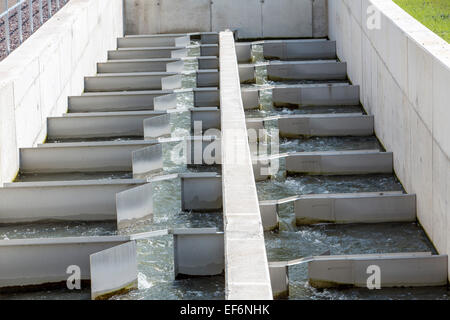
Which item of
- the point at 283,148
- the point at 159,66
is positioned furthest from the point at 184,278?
the point at 159,66

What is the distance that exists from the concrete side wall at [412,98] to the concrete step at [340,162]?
0.94 ft

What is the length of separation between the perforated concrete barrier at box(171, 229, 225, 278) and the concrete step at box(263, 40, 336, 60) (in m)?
13.1

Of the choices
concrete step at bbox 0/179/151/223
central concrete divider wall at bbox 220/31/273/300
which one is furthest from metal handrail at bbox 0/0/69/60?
central concrete divider wall at bbox 220/31/273/300

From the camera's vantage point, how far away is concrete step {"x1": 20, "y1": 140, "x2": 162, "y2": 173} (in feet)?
49.2

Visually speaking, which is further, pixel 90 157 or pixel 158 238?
pixel 90 157

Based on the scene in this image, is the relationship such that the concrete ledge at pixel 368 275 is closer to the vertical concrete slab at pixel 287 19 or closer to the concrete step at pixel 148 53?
the concrete step at pixel 148 53

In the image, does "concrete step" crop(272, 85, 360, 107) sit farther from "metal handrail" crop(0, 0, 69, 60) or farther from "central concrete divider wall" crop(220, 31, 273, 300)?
"metal handrail" crop(0, 0, 69, 60)

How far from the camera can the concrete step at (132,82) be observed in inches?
799

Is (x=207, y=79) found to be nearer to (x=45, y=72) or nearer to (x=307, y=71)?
(x=307, y=71)

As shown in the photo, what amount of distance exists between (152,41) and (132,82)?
4.64m

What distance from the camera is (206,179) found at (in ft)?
44.7

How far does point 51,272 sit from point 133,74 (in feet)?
32.5

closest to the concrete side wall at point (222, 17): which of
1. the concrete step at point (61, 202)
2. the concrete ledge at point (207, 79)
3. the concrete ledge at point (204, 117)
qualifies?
the concrete ledge at point (207, 79)

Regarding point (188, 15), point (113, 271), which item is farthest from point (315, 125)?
point (188, 15)
